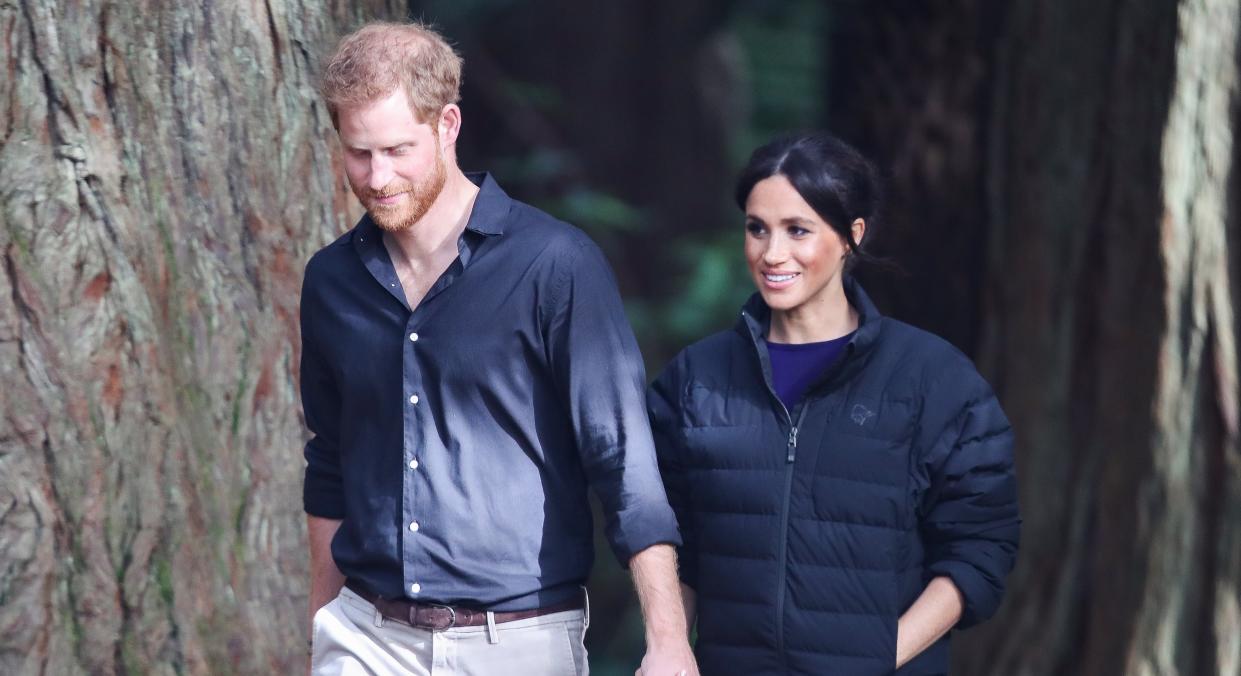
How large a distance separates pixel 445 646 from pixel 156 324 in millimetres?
1217

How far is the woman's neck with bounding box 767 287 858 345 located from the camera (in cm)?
346

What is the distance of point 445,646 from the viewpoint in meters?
3.10

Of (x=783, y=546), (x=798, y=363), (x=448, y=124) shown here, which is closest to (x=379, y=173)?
(x=448, y=124)

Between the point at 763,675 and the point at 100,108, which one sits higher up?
the point at 100,108

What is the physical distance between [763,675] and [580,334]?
775 mm

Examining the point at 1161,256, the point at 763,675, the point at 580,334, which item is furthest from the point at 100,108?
the point at 1161,256

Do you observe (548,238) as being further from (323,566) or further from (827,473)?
(323,566)

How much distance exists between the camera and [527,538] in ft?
10.2

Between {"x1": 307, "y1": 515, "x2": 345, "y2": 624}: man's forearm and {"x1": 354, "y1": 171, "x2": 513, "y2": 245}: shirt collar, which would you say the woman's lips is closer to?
{"x1": 354, "y1": 171, "x2": 513, "y2": 245}: shirt collar

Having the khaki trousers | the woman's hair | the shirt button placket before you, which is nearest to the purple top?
the woman's hair

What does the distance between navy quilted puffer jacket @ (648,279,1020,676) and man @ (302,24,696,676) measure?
0.92ft

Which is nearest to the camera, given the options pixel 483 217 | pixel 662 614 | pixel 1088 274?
pixel 662 614

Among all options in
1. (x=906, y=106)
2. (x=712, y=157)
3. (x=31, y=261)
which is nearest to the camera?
(x=31, y=261)

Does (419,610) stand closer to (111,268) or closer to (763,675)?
(763,675)
